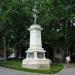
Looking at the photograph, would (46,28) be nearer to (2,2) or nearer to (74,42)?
(74,42)

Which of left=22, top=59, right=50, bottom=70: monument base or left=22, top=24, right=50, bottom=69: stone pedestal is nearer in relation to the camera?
left=22, top=59, right=50, bottom=70: monument base

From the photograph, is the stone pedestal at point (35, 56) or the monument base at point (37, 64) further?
the stone pedestal at point (35, 56)

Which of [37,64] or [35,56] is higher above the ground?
[35,56]

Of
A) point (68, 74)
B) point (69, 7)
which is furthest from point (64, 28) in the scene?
point (68, 74)

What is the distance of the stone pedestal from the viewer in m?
29.7

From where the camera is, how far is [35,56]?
30.2 m

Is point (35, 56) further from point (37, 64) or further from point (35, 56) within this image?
point (37, 64)

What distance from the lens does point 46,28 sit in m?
50.0

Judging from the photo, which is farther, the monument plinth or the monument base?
the monument plinth

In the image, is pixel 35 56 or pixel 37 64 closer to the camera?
pixel 37 64

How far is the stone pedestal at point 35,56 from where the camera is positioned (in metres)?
29.7

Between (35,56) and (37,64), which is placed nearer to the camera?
(37,64)

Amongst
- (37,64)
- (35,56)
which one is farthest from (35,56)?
(37,64)

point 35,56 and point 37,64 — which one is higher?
point 35,56
